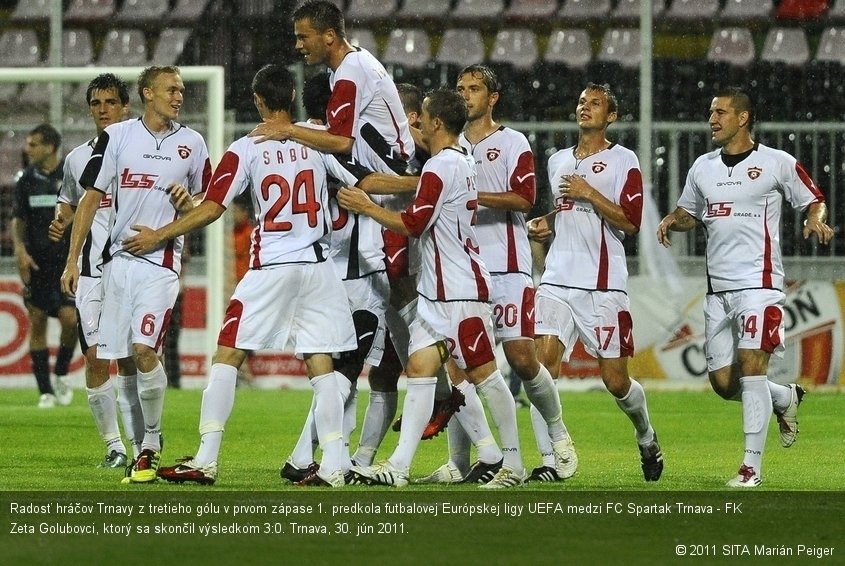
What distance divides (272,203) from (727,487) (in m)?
2.42

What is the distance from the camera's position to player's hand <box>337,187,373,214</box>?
20.6 feet

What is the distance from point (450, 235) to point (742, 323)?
1.55m

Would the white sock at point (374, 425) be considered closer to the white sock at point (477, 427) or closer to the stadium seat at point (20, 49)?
the white sock at point (477, 427)

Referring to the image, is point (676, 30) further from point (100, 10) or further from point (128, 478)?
point (128, 478)

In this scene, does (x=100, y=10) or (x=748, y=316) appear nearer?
(x=748, y=316)

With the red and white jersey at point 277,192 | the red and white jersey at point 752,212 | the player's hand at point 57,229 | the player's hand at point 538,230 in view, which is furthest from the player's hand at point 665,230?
the player's hand at point 57,229

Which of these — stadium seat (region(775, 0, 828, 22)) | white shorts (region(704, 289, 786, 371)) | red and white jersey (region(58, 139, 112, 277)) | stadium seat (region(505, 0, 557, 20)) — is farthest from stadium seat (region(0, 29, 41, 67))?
white shorts (region(704, 289, 786, 371))

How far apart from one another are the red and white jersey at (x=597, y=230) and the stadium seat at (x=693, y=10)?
33.7 feet

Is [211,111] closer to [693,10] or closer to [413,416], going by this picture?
[413,416]

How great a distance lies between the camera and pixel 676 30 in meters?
17.0

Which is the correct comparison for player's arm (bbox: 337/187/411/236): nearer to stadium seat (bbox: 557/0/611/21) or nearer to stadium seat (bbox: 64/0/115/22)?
stadium seat (bbox: 557/0/611/21)

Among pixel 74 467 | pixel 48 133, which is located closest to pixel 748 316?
pixel 74 467

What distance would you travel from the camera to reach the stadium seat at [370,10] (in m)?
17.6

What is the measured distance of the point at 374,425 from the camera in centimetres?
683
